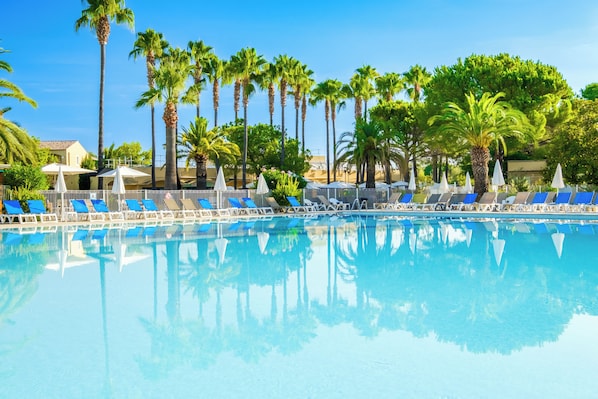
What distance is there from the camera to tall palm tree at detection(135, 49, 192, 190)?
28.9m

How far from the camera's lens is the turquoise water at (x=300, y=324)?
4.16 m

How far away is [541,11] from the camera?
905 inches

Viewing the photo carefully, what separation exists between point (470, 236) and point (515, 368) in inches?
433

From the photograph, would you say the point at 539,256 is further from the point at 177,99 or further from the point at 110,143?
the point at 110,143

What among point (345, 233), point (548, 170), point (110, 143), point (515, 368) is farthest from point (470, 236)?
point (110, 143)

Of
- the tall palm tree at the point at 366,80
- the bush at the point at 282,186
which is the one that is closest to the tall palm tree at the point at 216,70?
the tall palm tree at the point at 366,80

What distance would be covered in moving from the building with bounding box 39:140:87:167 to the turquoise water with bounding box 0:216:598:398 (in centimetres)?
4395

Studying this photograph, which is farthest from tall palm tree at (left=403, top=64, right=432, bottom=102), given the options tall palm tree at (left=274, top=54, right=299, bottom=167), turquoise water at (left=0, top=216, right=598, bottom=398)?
turquoise water at (left=0, top=216, right=598, bottom=398)

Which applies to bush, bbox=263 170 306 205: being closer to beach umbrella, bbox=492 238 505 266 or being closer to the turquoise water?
beach umbrella, bbox=492 238 505 266

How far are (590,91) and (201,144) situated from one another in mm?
33286

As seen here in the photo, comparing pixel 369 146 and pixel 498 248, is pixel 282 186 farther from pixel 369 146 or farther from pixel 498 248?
pixel 498 248

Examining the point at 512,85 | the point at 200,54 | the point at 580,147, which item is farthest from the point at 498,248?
the point at 200,54

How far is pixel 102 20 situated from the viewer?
3033 cm

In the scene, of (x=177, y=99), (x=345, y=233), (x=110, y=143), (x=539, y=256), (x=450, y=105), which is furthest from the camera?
(x=110, y=143)
